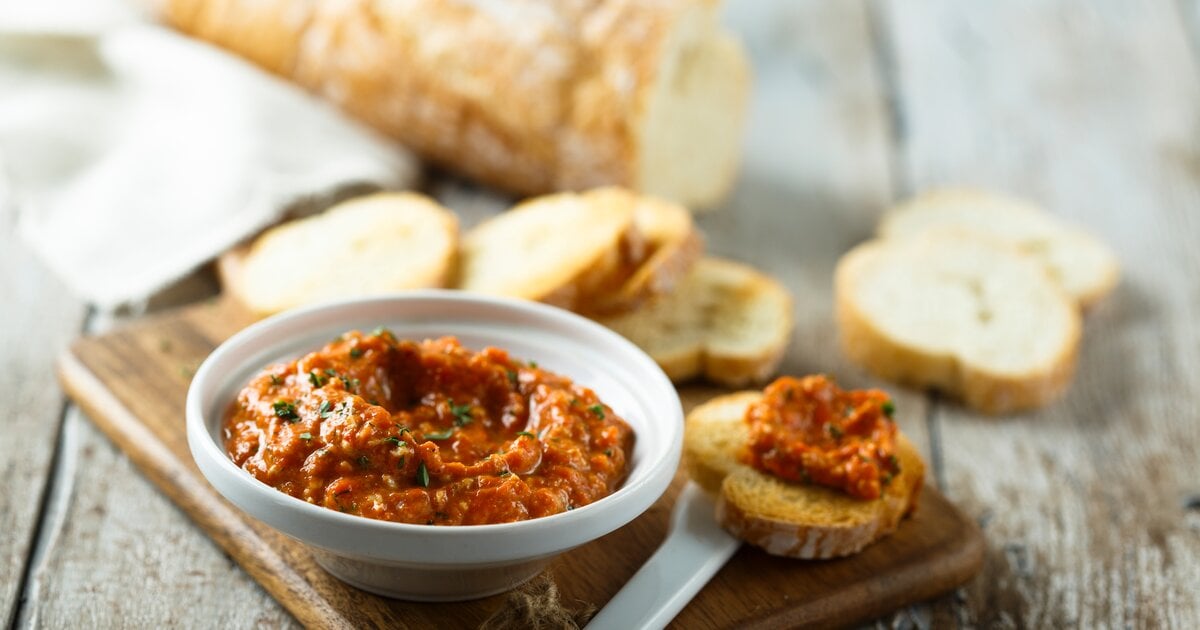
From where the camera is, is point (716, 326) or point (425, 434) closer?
point (425, 434)

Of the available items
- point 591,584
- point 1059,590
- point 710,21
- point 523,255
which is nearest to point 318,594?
point 591,584

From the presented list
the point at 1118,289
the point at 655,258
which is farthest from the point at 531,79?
the point at 1118,289

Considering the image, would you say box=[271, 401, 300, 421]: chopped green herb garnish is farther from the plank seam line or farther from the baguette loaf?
→ the baguette loaf

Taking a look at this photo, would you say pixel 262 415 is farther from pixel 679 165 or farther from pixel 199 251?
pixel 679 165

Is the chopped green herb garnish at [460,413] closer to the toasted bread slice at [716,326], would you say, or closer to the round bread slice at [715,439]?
the round bread slice at [715,439]

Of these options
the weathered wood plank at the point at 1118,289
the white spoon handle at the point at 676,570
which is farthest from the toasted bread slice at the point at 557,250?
the weathered wood plank at the point at 1118,289

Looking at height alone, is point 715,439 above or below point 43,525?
above

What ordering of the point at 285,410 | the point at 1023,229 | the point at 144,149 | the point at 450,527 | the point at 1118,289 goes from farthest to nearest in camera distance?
the point at 1023,229 < the point at 1118,289 < the point at 144,149 < the point at 285,410 < the point at 450,527

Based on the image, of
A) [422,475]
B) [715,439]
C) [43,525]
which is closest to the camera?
[422,475]

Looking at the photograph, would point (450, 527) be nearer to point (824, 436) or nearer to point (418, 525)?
point (418, 525)
